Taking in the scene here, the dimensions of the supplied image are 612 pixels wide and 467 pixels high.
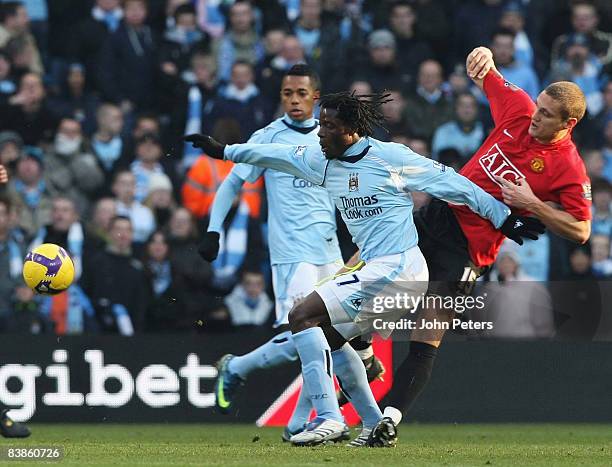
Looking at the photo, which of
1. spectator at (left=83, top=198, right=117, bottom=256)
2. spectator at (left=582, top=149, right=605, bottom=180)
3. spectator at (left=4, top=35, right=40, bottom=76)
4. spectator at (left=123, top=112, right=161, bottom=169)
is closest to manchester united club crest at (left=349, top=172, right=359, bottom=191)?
spectator at (left=83, top=198, right=117, bottom=256)

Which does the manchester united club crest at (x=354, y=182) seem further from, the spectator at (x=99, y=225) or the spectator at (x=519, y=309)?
the spectator at (x=99, y=225)

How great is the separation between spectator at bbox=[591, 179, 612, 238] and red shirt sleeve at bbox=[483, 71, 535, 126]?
4.56 m

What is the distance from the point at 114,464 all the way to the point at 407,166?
255 cm

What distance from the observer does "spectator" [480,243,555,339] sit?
1130 cm

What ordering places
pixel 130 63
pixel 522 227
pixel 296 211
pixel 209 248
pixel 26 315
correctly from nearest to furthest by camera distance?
pixel 522 227 → pixel 209 248 → pixel 296 211 → pixel 26 315 → pixel 130 63

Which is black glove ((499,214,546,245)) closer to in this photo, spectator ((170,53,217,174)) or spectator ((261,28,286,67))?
spectator ((170,53,217,174))

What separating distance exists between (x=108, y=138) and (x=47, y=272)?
4751 millimetres

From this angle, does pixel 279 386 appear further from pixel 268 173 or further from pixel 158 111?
pixel 158 111

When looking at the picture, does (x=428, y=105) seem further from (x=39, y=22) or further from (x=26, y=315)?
(x=26, y=315)

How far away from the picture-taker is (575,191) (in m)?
8.51

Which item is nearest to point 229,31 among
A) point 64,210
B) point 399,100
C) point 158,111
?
point 158,111

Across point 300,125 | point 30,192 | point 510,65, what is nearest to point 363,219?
point 300,125

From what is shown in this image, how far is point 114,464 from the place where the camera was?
7.34 metres

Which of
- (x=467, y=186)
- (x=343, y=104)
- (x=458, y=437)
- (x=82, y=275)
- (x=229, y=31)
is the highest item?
(x=229, y=31)
